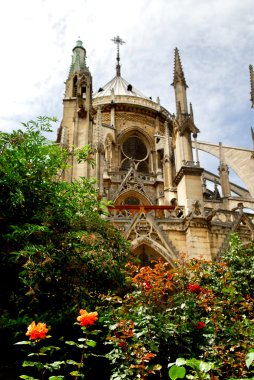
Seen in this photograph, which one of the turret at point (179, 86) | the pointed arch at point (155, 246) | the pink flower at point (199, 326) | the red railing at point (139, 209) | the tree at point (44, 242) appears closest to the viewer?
the pink flower at point (199, 326)

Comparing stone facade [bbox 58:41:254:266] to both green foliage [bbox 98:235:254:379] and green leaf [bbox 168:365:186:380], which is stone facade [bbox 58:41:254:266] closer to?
green foliage [bbox 98:235:254:379]

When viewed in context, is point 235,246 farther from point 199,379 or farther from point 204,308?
point 199,379

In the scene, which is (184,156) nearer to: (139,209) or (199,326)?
(139,209)

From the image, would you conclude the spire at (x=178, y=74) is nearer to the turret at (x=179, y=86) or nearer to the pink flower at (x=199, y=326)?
the turret at (x=179, y=86)

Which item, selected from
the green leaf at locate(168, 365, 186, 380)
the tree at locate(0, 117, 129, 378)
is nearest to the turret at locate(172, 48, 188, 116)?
the tree at locate(0, 117, 129, 378)

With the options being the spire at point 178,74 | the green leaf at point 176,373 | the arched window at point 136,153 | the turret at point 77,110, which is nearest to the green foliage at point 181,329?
the green leaf at point 176,373

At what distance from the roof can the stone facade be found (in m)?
4.15

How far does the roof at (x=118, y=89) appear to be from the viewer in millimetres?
35281

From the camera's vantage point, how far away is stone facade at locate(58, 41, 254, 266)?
1334cm

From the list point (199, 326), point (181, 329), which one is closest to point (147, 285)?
point (181, 329)

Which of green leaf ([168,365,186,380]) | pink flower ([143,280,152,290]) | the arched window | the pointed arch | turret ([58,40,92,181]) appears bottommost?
green leaf ([168,365,186,380])

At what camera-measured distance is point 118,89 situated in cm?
3691

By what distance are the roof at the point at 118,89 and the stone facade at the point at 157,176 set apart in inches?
163

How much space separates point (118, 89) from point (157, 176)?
14.2 m
